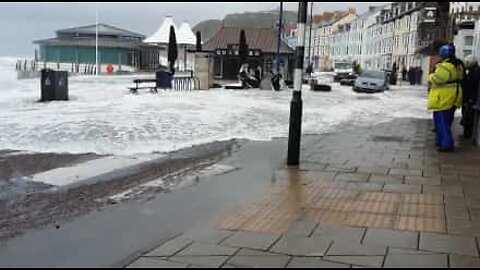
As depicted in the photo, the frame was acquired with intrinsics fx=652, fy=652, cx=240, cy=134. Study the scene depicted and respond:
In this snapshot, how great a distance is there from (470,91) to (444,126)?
2.48m

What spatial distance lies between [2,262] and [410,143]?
913cm

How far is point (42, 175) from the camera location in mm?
8648

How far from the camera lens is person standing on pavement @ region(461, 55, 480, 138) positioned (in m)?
12.6

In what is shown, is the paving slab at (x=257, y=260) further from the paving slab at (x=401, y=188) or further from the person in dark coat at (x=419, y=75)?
the person in dark coat at (x=419, y=75)

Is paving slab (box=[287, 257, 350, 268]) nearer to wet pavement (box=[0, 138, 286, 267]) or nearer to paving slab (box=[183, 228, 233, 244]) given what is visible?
paving slab (box=[183, 228, 233, 244])

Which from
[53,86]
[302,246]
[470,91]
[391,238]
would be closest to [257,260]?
[302,246]

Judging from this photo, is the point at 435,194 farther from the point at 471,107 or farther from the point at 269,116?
the point at 269,116

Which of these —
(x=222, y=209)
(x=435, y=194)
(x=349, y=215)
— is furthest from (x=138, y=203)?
(x=435, y=194)

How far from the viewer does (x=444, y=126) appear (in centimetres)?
1090

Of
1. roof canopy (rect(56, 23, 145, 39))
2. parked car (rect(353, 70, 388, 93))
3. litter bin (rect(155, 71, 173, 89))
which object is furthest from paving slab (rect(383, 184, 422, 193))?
roof canopy (rect(56, 23, 145, 39))

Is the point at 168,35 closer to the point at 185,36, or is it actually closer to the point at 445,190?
the point at 185,36

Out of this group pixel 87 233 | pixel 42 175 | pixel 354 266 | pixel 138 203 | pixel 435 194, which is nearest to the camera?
pixel 354 266

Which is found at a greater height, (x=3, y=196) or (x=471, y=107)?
(x=471, y=107)

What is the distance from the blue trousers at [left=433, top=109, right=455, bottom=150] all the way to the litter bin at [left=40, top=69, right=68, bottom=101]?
13665 mm
